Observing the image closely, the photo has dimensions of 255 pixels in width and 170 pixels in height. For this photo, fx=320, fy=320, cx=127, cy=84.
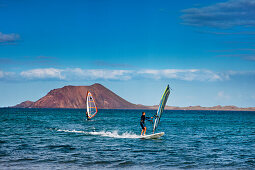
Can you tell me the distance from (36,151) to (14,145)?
366 cm

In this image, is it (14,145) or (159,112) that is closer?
(14,145)

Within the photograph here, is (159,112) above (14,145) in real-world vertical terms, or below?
above

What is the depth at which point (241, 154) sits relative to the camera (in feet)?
67.0

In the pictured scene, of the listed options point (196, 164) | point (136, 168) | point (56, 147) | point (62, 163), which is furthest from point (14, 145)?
point (196, 164)

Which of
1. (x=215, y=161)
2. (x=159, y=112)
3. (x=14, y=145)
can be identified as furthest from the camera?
(x=159, y=112)

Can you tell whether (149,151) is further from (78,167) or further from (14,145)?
(14,145)

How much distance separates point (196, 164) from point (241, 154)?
5219mm

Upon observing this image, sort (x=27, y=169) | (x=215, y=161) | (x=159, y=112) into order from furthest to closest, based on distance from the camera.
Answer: (x=159, y=112)
(x=215, y=161)
(x=27, y=169)

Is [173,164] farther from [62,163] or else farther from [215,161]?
[62,163]

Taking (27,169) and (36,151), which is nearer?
(27,169)

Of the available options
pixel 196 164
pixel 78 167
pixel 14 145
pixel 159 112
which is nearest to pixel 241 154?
pixel 196 164

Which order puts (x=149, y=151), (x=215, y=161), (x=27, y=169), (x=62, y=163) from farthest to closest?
(x=149, y=151), (x=215, y=161), (x=62, y=163), (x=27, y=169)

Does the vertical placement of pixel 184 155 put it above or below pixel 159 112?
below

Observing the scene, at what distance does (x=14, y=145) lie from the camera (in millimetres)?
23031
